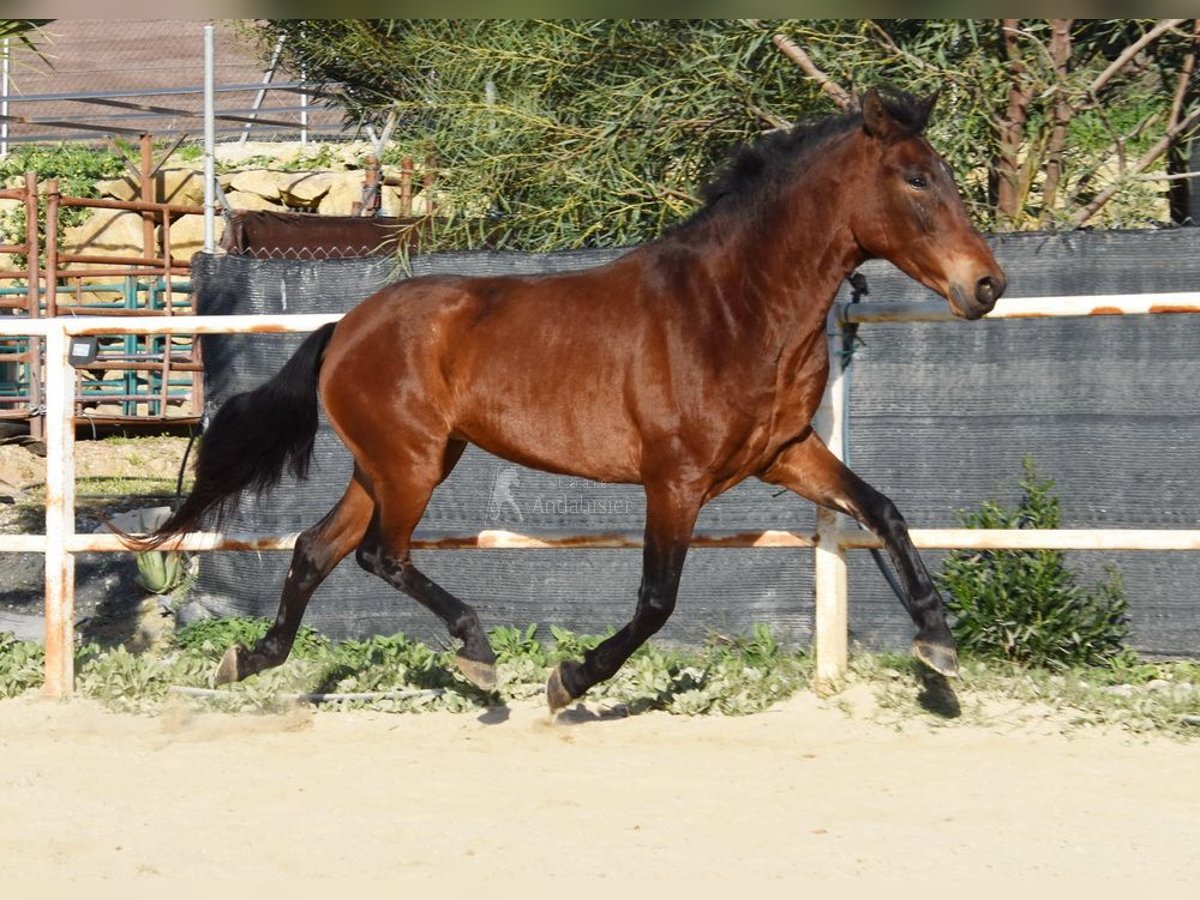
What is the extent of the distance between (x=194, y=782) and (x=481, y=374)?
163cm

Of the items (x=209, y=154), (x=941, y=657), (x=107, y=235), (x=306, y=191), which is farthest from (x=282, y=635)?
(x=107, y=235)

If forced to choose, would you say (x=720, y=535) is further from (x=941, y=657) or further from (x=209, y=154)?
(x=209, y=154)

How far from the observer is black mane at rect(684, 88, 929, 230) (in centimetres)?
482

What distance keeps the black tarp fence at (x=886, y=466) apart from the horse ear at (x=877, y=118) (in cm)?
143

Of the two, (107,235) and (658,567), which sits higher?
(107,235)

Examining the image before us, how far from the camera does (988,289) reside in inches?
171

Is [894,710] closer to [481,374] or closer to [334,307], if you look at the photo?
[481,374]

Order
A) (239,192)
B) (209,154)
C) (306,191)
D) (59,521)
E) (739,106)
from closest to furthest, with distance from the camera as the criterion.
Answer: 1. (59,521)
2. (739,106)
3. (209,154)
4. (306,191)
5. (239,192)

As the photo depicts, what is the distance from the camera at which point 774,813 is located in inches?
162

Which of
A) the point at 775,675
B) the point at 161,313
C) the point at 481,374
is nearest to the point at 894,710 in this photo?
the point at 775,675

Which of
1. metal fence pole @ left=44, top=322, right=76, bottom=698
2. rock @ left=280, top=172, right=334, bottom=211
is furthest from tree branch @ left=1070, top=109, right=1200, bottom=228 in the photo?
rock @ left=280, top=172, right=334, bottom=211

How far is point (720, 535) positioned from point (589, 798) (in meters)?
1.38

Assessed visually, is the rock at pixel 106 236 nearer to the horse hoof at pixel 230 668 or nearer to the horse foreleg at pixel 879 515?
the horse hoof at pixel 230 668

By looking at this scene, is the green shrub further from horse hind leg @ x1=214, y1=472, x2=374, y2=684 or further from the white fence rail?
horse hind leg @ x1=214, y1=472, x2=374, y2=684
